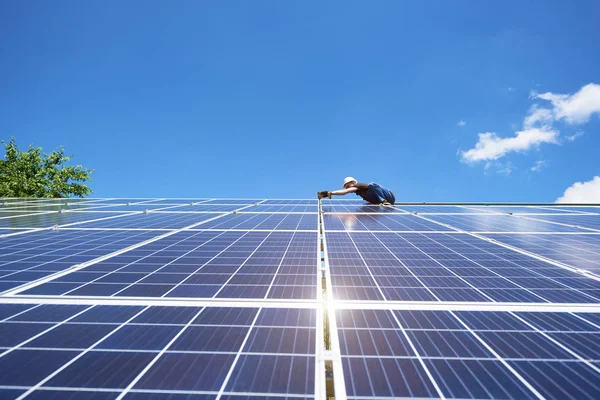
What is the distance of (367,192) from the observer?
15719 millimetres

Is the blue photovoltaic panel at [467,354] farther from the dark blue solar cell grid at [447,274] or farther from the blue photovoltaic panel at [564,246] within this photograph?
the blue photovoltaic panel at [564,246]

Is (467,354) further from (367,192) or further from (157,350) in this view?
(367,192)

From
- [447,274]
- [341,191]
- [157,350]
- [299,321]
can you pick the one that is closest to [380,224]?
[447,274]

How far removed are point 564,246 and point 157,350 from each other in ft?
29.0

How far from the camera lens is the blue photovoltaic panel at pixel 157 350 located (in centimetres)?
224

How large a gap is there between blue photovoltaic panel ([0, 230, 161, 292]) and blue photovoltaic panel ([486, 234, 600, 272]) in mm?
9570

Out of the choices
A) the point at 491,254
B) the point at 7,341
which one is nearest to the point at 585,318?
the point at 491,254

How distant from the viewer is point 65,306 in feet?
11.8

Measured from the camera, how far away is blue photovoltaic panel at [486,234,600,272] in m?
5.51

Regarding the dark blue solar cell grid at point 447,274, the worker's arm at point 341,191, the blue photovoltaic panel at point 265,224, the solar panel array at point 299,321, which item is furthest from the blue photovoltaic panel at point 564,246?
the worker's arm at point 341,191

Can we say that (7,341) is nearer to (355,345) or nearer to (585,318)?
(355,345)

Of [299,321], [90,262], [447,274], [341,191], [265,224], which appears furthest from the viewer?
[341,191]

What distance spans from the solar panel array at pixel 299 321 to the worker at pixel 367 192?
28.8ft

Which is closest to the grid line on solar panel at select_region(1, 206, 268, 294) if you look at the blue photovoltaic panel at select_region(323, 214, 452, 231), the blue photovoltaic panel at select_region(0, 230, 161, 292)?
the blue photovoltaic panel at select_region(0, 230, 161, 292)
